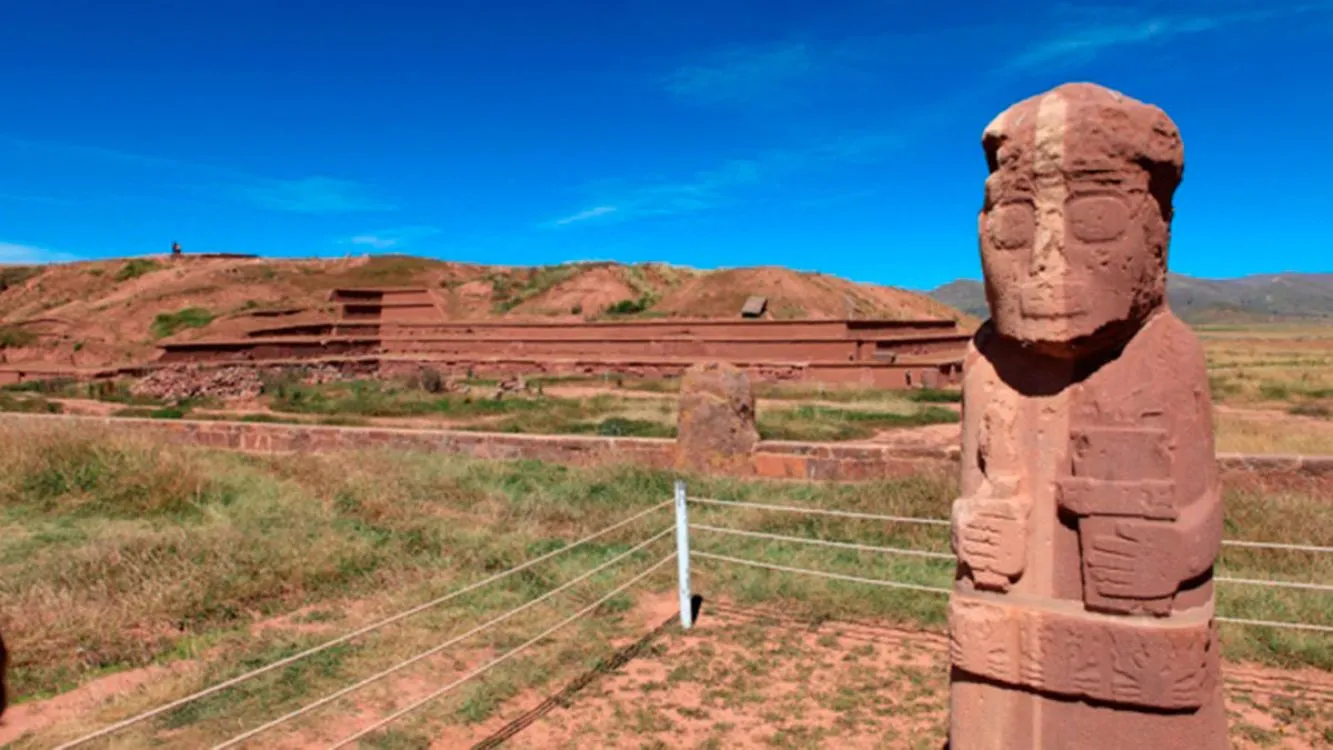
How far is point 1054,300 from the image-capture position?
104 inches

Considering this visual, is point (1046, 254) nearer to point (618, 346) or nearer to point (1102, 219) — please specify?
point (1102, 219)

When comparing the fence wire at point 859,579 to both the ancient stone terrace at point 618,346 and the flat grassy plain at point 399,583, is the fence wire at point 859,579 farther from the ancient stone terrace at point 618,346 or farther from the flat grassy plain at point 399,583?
the ancient stone terrace at point 618,346

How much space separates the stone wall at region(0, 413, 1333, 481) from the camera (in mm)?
9242

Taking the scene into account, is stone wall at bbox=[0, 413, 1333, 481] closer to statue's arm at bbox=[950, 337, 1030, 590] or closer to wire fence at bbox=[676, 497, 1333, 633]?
wire fence at bbox=[676, 497, 1333, 633]

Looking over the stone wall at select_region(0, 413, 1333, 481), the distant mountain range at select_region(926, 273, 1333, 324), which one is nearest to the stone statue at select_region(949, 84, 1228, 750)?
the stone wall at select_region(0, 413, 1333, 481)

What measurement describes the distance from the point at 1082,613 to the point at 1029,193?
48.9 inches

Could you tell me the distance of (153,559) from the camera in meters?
6.61

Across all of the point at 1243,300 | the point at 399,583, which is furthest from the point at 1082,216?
the point at 1243,300

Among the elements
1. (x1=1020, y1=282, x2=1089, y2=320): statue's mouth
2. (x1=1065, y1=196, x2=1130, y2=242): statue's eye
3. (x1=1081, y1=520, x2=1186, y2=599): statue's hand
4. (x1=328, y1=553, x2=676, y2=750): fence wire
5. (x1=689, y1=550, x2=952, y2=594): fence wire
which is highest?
(x1=1065, y1=196, x2=1130, y2=242): statue's eye

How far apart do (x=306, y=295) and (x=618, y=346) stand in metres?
19.7

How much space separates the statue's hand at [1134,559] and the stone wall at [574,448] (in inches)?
253

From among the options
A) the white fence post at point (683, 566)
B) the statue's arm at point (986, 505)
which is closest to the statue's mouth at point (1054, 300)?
the statue's arm at point (986, 505)

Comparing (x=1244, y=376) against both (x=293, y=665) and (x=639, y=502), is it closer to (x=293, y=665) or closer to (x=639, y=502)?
(x=639, y=502)

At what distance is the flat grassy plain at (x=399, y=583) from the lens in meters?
4.88
